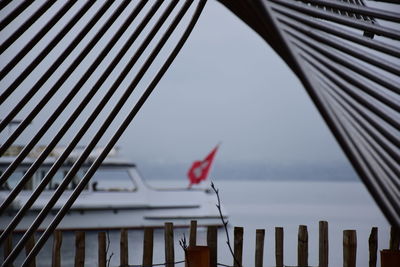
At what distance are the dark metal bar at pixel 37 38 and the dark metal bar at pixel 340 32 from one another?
0.81m

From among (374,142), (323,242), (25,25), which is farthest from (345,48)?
(323,242)

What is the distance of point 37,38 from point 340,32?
3.82 feet

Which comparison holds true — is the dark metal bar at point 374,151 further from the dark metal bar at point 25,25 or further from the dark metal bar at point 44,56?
the dark metal bar at point 25,25

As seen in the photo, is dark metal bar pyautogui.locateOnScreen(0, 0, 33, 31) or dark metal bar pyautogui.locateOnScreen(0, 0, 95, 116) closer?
dark metal bar pyautogui.locateOnScreen(0, 0, 33, 31)

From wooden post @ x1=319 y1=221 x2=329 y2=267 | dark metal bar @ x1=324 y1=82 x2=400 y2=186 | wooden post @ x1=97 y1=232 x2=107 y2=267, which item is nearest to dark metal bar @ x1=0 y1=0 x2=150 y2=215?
dark metal bar @ x1=324 y1=82 x2=400 y2=186

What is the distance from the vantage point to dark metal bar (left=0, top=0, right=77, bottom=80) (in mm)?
2557

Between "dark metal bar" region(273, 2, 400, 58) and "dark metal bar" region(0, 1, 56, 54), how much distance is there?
34.3 inches

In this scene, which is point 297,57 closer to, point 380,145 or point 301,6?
point 301,6

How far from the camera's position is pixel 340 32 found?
7.84 ft

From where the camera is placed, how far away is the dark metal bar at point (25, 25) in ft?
8.28

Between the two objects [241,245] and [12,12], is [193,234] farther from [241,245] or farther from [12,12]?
[12,12]

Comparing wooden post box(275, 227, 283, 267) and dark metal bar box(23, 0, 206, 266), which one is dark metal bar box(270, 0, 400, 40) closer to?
dark metal bar box(23, 0, 206, 266)

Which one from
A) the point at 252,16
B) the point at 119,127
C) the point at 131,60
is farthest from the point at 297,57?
the point at 119,127

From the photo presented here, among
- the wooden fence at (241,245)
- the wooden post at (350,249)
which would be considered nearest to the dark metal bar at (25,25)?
the wooden fence at (241,245)
